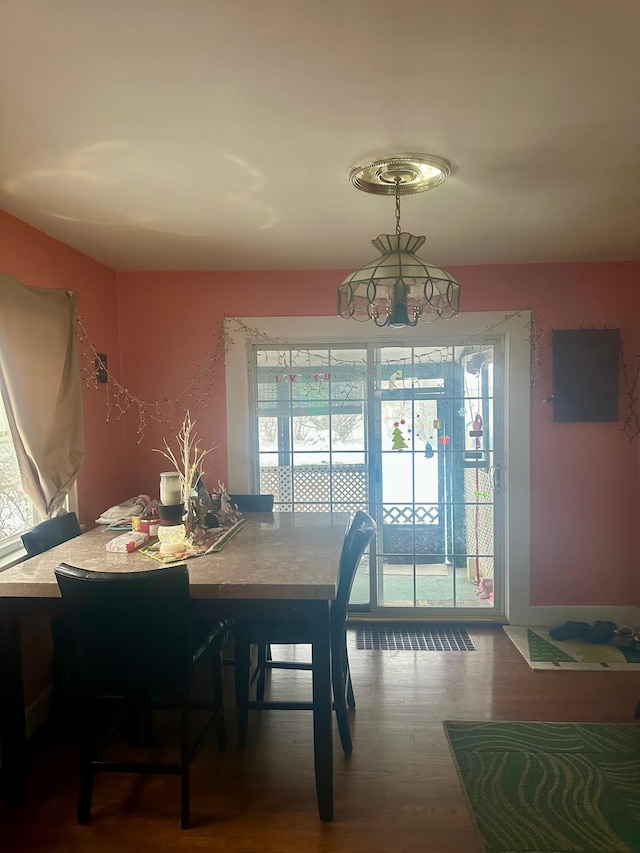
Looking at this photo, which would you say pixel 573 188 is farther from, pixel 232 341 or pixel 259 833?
pixel 259 833

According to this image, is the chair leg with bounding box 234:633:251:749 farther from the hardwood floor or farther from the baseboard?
the baseboard

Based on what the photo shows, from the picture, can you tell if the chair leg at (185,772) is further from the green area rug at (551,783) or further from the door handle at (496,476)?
the door handle at (496,476)

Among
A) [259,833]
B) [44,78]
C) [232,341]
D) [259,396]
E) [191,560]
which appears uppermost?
[44,78]

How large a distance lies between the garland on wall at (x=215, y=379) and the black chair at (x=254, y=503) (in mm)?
742

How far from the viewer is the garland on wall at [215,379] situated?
3.59 meters

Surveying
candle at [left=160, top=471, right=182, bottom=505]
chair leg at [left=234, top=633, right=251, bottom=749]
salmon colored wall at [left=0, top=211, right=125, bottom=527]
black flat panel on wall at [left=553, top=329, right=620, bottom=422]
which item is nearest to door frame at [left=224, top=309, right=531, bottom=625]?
black flat panel on wall at [left=553, top=329, right=620, bottom=422]

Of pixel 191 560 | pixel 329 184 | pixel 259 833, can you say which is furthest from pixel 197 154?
pixel 259 833

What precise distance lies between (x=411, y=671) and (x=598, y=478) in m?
1.73

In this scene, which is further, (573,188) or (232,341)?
(232,341)

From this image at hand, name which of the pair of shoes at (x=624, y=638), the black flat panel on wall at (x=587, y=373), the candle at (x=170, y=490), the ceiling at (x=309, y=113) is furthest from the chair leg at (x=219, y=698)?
the black flat panel on wall at (x=587, y=373)

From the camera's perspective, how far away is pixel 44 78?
152 cm

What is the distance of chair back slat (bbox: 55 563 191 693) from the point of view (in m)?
1.83

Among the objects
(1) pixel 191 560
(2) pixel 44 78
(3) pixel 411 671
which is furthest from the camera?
(3) pixel 411 671

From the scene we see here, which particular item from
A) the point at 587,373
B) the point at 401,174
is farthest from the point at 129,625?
the point at 587,373
